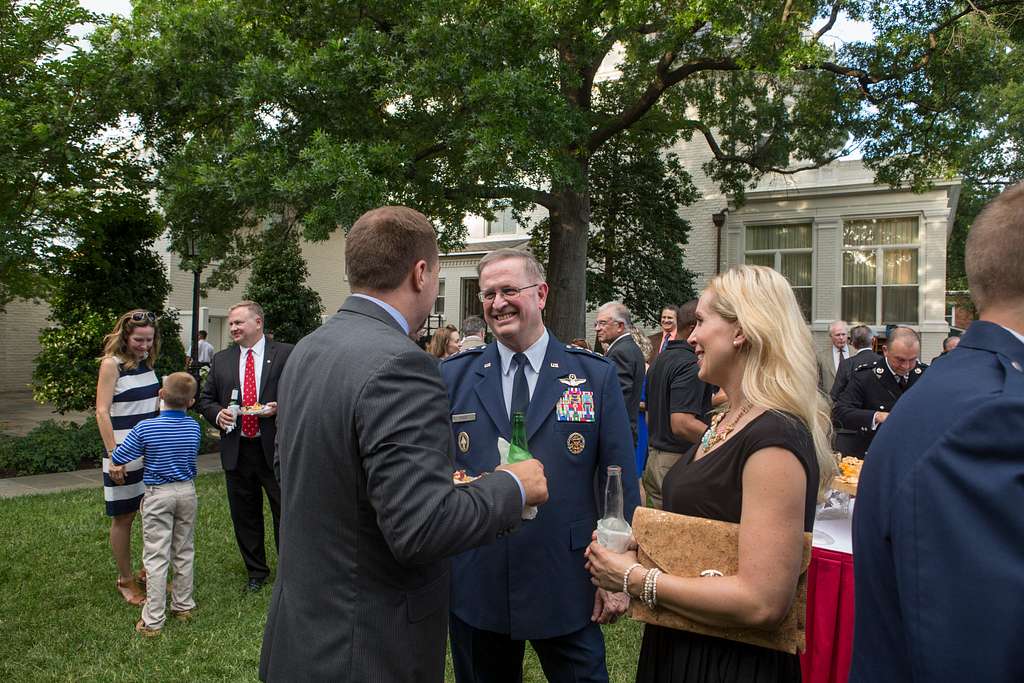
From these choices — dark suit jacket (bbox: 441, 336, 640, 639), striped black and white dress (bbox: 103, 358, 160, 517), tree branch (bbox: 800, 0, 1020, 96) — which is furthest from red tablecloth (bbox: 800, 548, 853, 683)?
tree branch (bbox: 800, 0, 1020, 96)

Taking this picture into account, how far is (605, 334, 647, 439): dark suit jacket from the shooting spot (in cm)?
619

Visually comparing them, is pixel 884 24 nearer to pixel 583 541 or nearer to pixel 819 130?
pixel 819 130

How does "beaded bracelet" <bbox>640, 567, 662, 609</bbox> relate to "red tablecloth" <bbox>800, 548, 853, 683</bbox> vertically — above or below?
above

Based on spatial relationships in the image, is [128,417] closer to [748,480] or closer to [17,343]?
[748,480]

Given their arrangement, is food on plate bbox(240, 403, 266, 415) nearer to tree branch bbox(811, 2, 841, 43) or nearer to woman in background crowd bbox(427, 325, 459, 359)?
woman in background crowd bbox(427, 325, 459, 359)

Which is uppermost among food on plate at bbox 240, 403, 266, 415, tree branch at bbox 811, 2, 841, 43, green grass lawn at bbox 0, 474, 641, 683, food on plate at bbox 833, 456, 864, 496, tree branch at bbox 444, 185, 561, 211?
tree branch at bbox 811, 2, 841, 43

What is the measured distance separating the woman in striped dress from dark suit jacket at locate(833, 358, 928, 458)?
6.03 metres

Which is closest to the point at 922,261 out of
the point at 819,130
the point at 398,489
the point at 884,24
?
the point at 819,130

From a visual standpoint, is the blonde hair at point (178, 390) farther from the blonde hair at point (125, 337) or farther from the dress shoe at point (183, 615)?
the dress shoe at point (183, 615)

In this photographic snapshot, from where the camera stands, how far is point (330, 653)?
1.88 meters

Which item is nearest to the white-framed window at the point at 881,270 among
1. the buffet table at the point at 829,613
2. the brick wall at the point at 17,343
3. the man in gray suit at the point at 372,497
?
the buffet table at the point at 829,613

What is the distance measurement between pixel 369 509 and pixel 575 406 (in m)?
1.22

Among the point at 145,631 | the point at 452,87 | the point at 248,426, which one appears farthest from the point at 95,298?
the point at 145,631

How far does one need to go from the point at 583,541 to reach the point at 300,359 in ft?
4.65
